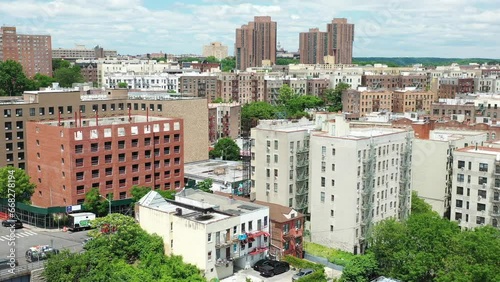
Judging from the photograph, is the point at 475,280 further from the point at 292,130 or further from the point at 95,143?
the point at 95,143

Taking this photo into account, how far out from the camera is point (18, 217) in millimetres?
69125

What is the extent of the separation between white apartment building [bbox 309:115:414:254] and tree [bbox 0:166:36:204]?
35086mm

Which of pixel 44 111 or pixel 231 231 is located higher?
pixel 44 111

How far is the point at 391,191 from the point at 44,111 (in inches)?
2065

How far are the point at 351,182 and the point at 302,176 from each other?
29.3 ft

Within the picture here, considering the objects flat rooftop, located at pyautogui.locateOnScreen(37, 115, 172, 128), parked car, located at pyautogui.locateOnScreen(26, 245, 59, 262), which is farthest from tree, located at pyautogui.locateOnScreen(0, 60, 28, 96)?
parked car, located at pyautogui.locateOnScreen(26, 245, 59, 262)

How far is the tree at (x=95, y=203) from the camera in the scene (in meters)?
66.9

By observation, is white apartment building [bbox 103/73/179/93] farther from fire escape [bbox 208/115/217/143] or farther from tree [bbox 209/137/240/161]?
tree [bbox 209/137/240/161]

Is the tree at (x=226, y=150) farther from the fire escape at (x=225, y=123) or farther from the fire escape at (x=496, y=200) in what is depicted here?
the fire escape at (x=496, y=200)

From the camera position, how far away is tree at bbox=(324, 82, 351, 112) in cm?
17238

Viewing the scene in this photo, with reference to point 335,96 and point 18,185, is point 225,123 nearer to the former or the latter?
point 335,96

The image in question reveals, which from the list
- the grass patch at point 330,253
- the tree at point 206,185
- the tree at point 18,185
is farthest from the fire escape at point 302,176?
the tree at point 18,185

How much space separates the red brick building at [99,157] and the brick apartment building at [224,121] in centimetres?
5221

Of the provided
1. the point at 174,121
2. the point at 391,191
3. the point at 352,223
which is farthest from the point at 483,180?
the point at 174,121
